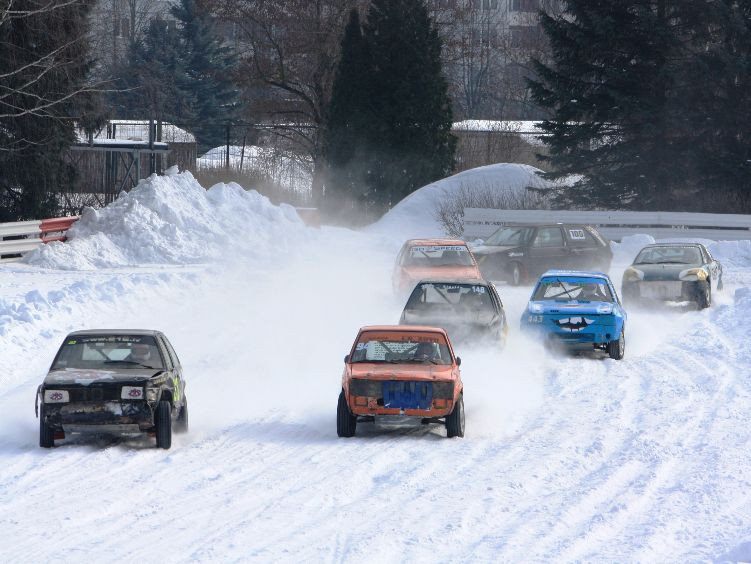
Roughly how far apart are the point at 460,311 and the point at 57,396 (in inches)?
316

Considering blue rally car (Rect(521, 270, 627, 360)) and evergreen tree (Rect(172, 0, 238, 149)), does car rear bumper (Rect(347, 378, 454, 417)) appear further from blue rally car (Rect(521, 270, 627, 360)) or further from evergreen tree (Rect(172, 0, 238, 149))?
evergreen tree (Rect(172, 0, 238, 149))

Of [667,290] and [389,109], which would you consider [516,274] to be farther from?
[389,109]

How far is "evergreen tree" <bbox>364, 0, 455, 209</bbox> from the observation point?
1887 inches

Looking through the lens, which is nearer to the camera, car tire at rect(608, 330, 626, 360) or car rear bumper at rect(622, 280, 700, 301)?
car tire at rect(608, 330, 626, 360)

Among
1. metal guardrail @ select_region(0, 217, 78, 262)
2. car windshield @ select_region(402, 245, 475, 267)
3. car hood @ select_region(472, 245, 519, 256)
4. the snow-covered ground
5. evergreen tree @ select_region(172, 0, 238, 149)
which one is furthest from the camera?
evergreen tree @ select_region(172, 0, 238, 149)

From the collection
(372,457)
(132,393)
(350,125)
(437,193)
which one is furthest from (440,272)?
(350,125)

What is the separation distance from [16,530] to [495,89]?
8879 cm

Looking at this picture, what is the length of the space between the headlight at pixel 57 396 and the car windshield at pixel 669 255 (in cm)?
1664

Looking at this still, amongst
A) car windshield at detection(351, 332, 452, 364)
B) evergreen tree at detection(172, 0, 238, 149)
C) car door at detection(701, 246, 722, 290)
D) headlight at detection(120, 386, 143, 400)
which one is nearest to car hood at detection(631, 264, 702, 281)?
car door at detection(701, 246, 722, 290)

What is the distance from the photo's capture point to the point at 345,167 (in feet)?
161

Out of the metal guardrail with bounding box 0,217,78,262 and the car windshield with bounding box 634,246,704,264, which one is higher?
the car windshield with bounding box 634,246,704,264

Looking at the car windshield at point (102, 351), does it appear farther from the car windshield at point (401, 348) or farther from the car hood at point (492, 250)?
the car hood at point (492, 250)

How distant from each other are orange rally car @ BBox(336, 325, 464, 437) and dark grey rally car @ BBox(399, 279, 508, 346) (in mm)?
4447

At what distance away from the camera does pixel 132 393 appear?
12.1 meters
